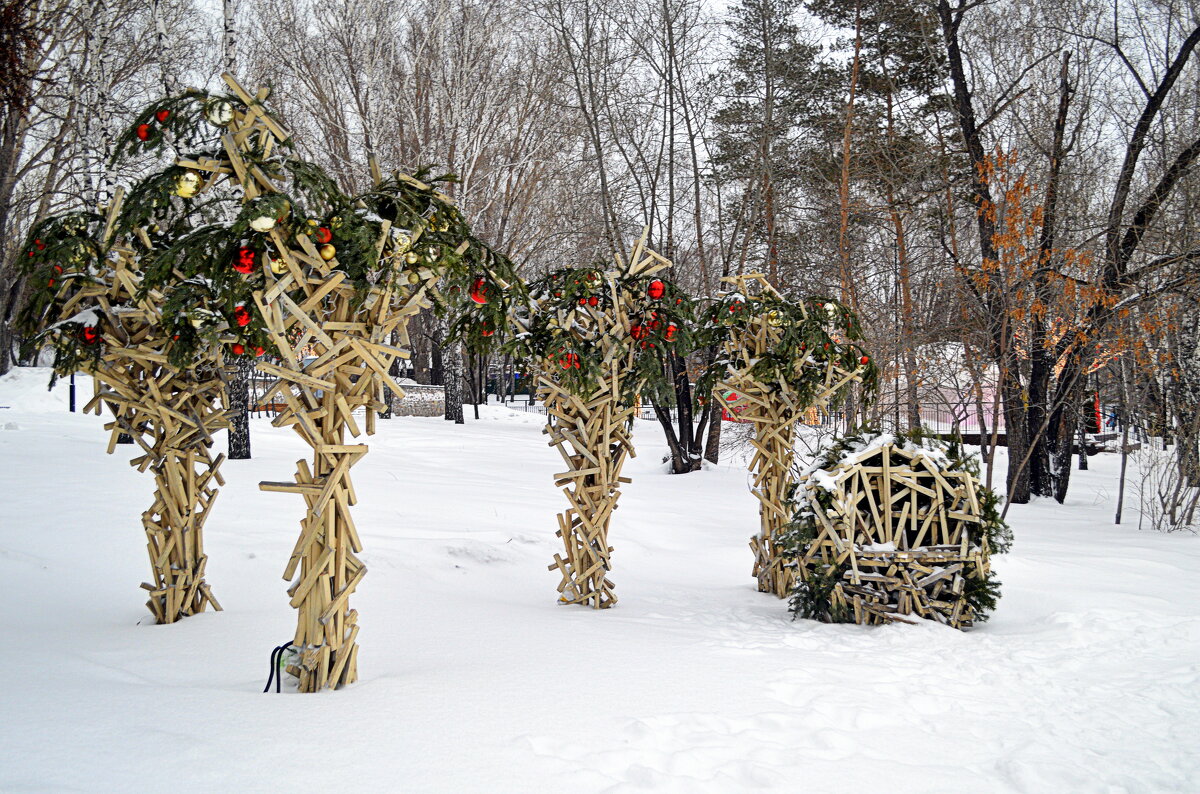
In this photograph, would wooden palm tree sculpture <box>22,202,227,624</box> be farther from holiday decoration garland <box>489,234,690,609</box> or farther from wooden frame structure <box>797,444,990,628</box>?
wooden frame structure <box>797,444,990,628</box>

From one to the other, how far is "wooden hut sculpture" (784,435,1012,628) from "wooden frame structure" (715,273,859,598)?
96 cm

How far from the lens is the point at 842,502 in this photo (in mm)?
4953

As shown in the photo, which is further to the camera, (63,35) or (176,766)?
(63,35)

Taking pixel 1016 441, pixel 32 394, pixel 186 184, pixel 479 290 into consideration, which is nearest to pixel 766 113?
→ pixel 1016 441

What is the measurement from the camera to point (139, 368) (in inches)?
179

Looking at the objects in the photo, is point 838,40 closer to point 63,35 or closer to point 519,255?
point 519,255

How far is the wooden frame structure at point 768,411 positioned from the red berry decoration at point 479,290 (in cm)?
271

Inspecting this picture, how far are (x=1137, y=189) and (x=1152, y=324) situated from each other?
17.2ft

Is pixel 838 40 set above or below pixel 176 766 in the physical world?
above

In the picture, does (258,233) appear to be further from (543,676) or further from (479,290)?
(543,676)

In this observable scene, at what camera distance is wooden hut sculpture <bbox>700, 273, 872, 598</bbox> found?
5.96 meters

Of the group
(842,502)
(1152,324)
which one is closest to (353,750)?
(842,502)

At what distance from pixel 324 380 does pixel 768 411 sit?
3770mm

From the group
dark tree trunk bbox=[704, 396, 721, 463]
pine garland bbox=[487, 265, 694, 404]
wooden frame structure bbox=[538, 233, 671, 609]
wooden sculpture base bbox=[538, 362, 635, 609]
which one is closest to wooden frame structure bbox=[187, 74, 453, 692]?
pine garland bbox=[487, 265, 694, 404]
